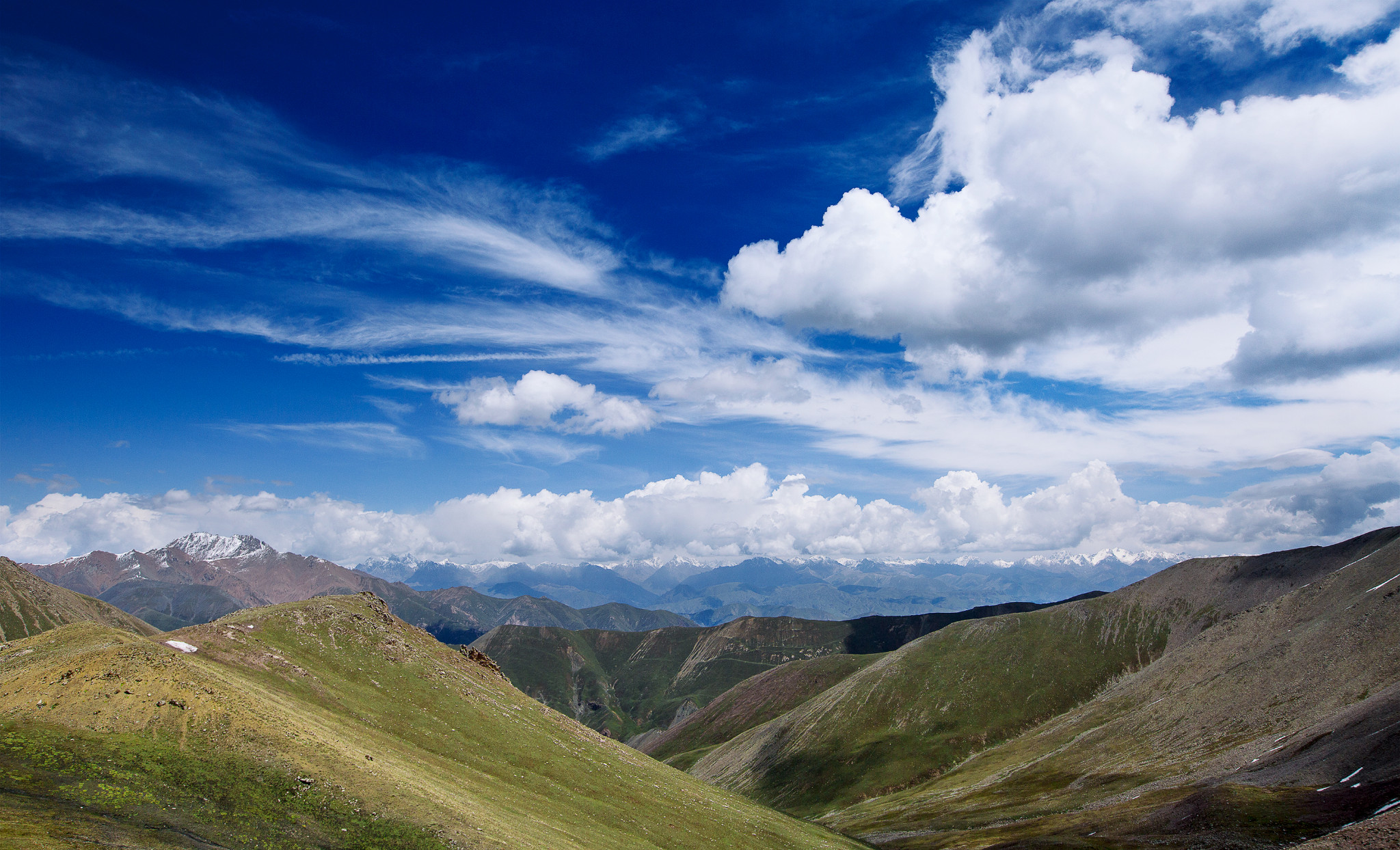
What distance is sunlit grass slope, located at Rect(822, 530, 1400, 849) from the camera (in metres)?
73.1

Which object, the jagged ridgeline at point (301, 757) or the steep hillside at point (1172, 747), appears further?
the steep hillside at point (1172, 747)

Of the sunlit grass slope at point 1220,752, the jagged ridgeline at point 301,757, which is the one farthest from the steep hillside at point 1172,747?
the jagged ridgeline at point 301,757

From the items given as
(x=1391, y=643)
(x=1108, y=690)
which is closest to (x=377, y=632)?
(x=1391, y=643)

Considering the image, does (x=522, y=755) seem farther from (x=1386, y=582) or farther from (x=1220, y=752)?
(x=1386, y=582)

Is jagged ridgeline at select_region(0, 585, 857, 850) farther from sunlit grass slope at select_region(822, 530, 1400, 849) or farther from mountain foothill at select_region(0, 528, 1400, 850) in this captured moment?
sunlit grass slope at select_region(822, 530, 1400, 849)

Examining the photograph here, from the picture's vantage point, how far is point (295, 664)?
7538 cm

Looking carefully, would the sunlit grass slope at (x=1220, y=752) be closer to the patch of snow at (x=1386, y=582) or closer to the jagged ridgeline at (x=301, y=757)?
→ the patch of snow at (x=1386, y=582)

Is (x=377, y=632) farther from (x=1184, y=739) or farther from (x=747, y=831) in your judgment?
(x=1184, y=739)

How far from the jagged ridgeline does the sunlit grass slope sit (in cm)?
4271

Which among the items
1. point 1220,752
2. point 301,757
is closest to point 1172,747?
point 1220,752

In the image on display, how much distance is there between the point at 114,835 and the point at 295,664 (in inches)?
1912

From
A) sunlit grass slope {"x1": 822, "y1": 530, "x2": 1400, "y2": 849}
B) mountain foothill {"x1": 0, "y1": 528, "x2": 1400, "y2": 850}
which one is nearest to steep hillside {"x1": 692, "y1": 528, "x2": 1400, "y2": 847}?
sunlit grass slope {"x1": 822, "y1": 530, "x2": 1400, "y2": 849}

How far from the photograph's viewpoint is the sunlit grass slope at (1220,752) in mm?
73125

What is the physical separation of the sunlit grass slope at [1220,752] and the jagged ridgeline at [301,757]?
4271 centimetres
